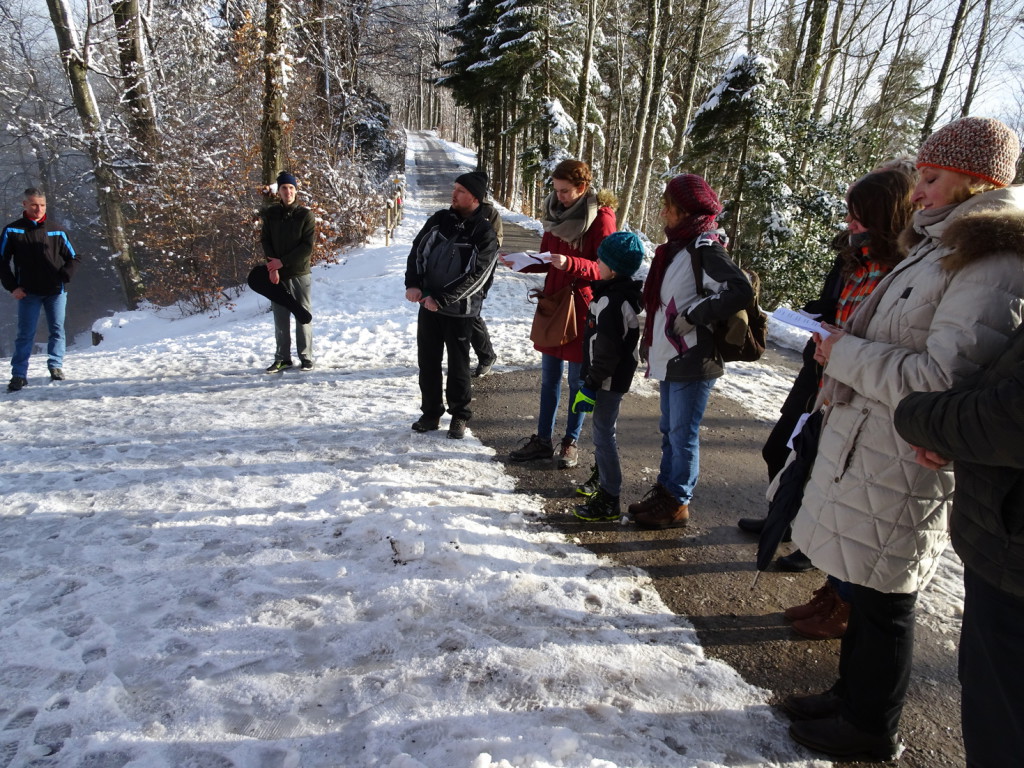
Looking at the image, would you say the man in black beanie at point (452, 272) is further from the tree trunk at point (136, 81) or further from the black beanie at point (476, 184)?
the tree trunk at point (136, 81)

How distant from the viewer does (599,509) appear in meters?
3.71

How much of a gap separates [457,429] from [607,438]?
67.8 inches

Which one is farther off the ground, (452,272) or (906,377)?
(906,377)

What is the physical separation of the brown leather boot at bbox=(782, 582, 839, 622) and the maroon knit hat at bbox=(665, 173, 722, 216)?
6.80ft

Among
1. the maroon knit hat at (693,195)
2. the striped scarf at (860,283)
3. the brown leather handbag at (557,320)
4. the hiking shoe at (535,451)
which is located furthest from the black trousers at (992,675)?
the hiking shoe at (535,451)

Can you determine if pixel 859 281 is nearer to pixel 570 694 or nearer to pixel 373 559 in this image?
pixel 570 694

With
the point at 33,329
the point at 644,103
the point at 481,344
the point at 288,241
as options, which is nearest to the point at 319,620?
the point at 481,344

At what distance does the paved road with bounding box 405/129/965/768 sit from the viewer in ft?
8.22

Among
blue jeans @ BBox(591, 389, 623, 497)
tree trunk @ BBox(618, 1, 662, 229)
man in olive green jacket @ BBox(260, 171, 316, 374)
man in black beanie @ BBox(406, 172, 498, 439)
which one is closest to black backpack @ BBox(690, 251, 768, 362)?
blue jeans @ BBox(591, 389, 623, 497)

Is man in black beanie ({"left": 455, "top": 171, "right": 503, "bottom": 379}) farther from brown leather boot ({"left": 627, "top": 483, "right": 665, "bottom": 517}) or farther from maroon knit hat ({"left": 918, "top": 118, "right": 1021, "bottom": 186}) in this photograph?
maroon knit hat ({"left": 918, "top": 118, "right": 1021, "bottom": 186})

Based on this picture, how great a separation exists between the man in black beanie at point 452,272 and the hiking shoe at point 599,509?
1.75 m

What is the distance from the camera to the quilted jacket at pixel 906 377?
1.64 metres

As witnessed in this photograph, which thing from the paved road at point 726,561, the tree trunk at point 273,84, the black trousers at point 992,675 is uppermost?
the tree trunk at point 273,84

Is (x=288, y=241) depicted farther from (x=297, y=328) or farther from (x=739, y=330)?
(x=739, y=330)
